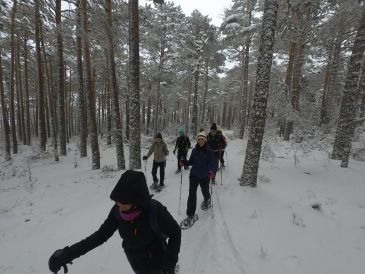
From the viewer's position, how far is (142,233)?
2436 millimetres

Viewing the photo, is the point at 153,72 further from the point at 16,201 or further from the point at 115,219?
the point at 115,219

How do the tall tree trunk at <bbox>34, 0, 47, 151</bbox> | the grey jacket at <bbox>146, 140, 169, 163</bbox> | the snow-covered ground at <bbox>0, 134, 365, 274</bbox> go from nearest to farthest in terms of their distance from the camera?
1. the snow-covered ground at <bbox>0, 134, 365, 274</bbox>
2. the grey jacket at <bbox>146, 140, 169, 163</bbox>
3. the tall tree trunk at <bbox>34, 0, 47, 151</bbox>

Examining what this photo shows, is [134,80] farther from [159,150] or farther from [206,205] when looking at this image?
[206,205]

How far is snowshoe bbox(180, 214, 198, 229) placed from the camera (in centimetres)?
564

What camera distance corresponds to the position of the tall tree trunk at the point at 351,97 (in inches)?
342

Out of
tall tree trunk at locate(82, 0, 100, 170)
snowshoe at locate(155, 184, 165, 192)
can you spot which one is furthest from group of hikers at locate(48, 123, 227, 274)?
tall tree trunk at locate(82, 0, 100, 170)

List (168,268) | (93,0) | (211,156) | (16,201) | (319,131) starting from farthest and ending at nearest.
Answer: (319,131), (93,0), (16,201), (211,156), (168,268)

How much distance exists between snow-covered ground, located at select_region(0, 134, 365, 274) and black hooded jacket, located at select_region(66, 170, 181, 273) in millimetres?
1956

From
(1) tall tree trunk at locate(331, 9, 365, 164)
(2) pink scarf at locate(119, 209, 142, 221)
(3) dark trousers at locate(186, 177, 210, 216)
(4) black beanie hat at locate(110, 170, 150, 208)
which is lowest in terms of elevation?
(3) dark trousers at locate(186, 177, 210, 216)

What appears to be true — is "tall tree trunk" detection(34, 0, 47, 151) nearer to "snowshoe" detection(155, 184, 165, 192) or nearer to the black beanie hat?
"snowshoe" detection(155, 184, 165, 192)

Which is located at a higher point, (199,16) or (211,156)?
(199,16)

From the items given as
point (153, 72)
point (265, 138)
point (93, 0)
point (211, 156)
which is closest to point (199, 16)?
point (153, 72)

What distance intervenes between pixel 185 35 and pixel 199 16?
92.6 inches

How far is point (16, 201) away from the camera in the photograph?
8.94 m
